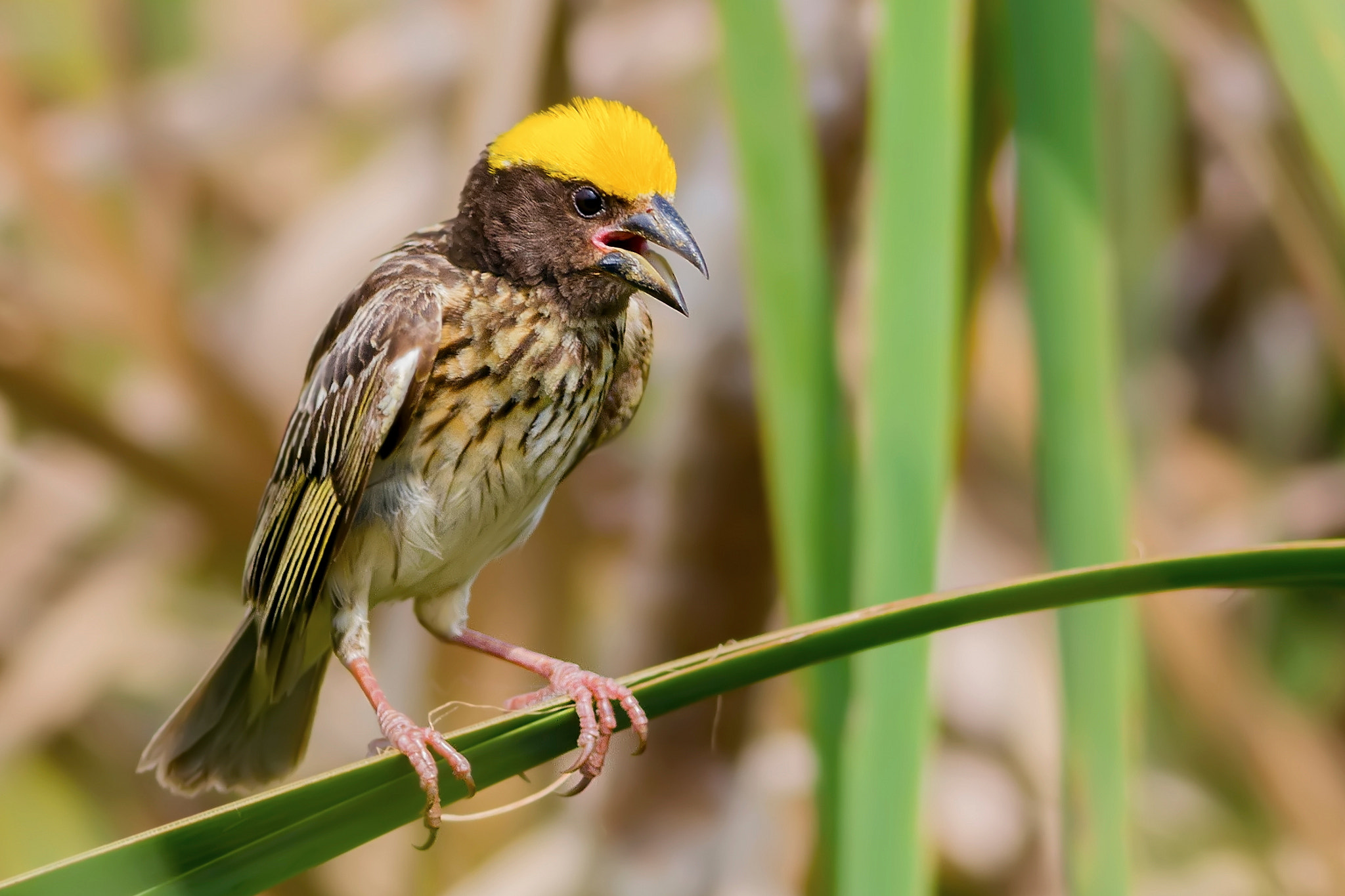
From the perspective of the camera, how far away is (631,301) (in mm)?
1851

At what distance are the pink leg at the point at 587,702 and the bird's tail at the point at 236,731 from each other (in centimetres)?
40

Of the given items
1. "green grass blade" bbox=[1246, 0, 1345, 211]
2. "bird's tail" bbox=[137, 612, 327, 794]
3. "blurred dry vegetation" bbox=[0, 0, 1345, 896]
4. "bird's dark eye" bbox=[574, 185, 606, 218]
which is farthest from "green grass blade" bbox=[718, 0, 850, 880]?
"bird's tail" bbox=[137, 612, 327, 794]

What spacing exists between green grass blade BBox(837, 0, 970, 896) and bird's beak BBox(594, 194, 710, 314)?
13.3 inches

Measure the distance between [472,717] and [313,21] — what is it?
259 cm

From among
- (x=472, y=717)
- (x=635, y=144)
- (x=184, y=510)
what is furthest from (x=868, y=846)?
(x=184, y=510)

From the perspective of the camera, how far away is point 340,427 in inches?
66.4

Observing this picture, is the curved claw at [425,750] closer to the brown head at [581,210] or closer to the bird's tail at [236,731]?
the bird's tail at [236,731]

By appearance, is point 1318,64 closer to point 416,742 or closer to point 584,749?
point 584,749

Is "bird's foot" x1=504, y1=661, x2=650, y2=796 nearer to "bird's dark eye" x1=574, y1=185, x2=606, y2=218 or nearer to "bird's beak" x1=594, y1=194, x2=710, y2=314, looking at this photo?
"bird's beak" x1=594, y1=194, x2=710, y2=314

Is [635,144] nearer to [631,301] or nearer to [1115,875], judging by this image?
[631,301]

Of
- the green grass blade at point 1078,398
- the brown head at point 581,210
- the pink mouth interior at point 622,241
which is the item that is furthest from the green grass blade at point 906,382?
the pink mouth interior at point 622,241

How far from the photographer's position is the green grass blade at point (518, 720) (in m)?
0.84

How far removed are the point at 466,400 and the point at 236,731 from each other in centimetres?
67

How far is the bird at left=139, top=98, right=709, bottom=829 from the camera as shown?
5.31 feet
